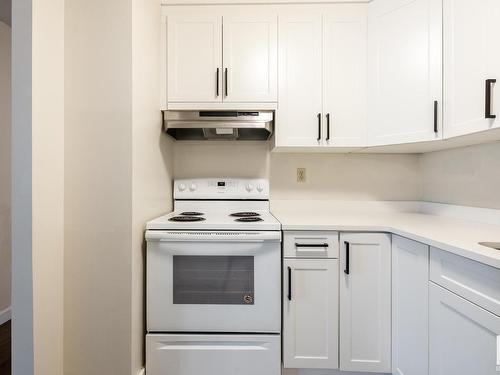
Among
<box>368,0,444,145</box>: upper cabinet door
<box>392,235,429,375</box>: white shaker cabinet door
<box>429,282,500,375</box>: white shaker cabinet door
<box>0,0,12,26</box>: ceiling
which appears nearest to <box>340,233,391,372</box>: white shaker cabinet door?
<box>392,235,429,375</box>: white shaker cabinet door

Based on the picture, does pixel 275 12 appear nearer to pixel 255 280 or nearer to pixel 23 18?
pixel 23 18

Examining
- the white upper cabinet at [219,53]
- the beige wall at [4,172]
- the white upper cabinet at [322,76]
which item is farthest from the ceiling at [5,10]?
the white upper cabinet at [322,76]

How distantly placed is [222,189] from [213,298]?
832 millimetres

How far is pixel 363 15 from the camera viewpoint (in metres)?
1.62

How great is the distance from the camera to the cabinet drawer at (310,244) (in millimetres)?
1329

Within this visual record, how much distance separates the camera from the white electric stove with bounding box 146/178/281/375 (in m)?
1.31

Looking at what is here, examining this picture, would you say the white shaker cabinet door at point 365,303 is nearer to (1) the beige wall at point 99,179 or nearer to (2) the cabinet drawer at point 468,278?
(2) the cabinet drawer at point 468,278

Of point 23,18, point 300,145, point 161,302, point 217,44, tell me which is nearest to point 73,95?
point 23,18

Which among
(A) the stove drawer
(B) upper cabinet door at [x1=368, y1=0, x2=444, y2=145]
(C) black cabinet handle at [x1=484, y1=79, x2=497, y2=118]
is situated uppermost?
(B) upper cabinet door at [x1=368, y1=0, x2=444, y2=145]

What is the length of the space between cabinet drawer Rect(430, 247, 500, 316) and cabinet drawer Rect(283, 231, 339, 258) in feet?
1.44

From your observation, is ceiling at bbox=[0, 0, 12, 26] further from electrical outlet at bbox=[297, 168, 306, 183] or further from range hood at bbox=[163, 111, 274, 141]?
electrical outlet at bbox=[297, 168, 306, 183]

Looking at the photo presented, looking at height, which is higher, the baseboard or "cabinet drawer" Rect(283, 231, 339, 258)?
"cabinet drawer" Rect(283, 231, 339, 258)

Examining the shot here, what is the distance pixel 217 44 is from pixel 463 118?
1.47 metres

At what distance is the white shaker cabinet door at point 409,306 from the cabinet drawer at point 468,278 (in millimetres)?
64
